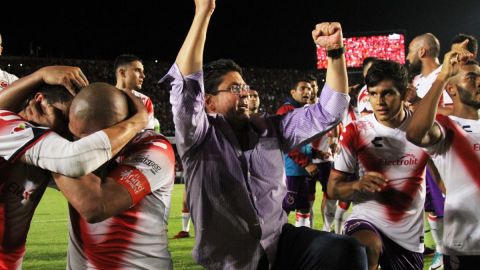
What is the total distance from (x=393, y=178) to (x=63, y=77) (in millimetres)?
2670

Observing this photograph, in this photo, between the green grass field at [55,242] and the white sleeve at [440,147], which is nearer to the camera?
the white sleeve at [440,147]

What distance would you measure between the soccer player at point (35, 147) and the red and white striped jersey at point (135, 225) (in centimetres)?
17

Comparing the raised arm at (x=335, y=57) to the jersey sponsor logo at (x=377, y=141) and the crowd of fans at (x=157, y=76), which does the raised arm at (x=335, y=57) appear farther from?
the crowd of fans at (x=157, y=76)

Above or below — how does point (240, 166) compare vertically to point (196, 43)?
below

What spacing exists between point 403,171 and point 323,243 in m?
1.73

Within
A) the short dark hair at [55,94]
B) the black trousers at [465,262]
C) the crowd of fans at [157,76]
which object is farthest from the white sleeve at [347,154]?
the crowd of fans at [157,76]

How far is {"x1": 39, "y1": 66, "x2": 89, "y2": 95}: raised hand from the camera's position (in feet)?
9.79

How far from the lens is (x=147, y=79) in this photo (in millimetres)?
31672

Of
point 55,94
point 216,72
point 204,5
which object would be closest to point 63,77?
point 55,94

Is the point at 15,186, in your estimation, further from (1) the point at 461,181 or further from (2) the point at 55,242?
(2) the point at 55,242

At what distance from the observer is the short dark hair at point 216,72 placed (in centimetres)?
363

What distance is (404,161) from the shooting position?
15.1 ft

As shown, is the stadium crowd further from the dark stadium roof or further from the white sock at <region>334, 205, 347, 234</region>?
the dark stadium roof

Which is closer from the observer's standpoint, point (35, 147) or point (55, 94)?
point (35, 147)
